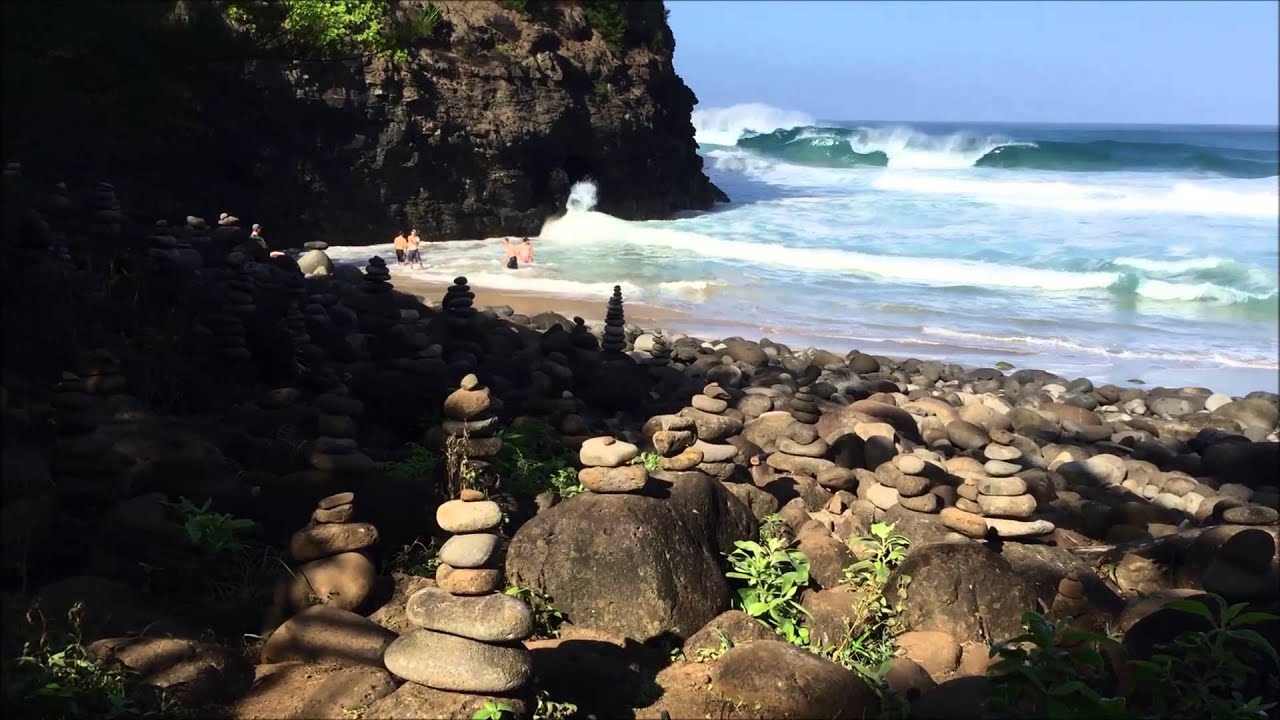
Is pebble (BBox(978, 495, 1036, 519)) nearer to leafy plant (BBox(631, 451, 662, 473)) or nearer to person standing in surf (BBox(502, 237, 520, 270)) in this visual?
leafy plant (BBox(631, 451, 662, 473))

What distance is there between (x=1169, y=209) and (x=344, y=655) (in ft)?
118

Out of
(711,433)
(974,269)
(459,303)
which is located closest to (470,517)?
(711,433)

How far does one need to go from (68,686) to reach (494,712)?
165cm

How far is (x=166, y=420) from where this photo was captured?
6688 millimetres

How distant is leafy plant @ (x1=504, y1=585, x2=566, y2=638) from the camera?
5.46 meters

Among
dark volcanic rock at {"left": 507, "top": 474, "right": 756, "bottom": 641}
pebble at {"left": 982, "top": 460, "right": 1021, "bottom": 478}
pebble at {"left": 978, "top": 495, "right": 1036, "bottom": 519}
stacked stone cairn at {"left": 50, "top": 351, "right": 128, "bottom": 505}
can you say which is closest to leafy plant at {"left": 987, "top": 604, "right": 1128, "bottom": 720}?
dark volcanic rock at {"left": 507, "top": 474, "right": 756, "bottom": 641}

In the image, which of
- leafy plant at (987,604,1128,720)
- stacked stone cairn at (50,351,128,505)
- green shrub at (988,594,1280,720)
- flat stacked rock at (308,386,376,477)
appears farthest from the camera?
flat stacked rock at (308,386,376,477)

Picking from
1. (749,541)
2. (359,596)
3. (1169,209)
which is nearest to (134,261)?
(359,596)

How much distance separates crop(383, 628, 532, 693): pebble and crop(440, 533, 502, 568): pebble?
0.29 m

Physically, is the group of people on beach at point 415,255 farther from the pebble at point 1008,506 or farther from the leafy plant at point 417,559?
the pebble at point 1008,506

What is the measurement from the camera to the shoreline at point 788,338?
49.8 ft

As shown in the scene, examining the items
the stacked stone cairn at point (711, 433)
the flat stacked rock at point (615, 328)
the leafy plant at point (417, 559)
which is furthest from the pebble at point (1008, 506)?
the flat stacked rock at point (615, 328)

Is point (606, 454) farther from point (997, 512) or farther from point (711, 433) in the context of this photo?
point (997, 512)

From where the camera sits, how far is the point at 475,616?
4.36 m
